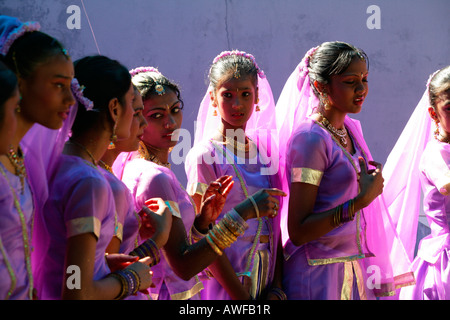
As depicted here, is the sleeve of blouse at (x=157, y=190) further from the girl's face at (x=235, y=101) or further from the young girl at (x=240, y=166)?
the girl's face at (x=235, y=101)

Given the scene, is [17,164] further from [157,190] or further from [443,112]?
[443,112]

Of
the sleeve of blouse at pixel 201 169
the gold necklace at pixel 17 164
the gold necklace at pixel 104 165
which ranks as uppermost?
the gold necklace at pixel 17 164

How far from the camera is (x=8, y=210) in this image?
1803mm

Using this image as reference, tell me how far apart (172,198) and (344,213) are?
2.86 ft

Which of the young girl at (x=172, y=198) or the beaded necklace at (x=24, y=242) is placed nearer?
the beaded necklace at (x=24, y=242)

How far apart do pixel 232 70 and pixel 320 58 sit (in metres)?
0.49

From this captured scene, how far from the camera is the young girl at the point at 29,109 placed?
1866mm

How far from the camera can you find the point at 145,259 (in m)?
2.26

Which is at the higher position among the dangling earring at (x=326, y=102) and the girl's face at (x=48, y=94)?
the girl's face at (x=48, y=94)

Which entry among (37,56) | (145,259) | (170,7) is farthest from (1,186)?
(170,7)

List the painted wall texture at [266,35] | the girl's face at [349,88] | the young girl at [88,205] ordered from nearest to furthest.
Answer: the young girl at [88,205] < the girl's face at [349,88] < the painted wall texture at [266,35]

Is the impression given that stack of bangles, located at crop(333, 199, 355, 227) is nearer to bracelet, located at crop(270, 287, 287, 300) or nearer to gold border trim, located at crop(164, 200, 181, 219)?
bracelet, located at crop(270, 287, 287, 300)

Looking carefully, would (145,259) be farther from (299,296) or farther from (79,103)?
(299,296)

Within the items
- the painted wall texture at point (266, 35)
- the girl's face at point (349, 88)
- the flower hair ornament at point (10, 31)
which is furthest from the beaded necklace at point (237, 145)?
Result: the painted wall texture at point (266, 35)
